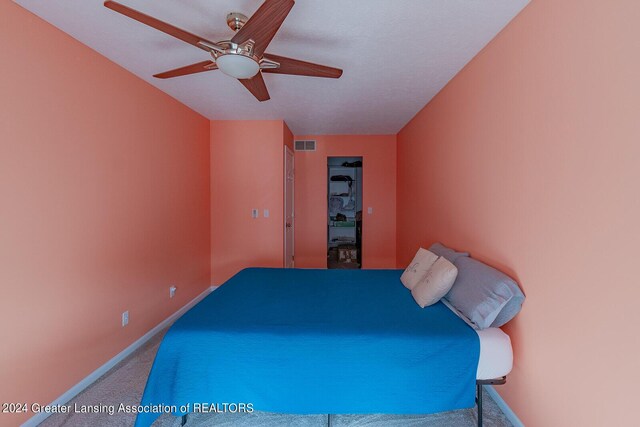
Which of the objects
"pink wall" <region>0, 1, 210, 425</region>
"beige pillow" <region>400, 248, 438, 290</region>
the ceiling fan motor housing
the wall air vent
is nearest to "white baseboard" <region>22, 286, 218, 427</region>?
"pink wall" <region>0, 1, 210, 425</region>

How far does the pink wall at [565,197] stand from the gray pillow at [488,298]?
75 mm

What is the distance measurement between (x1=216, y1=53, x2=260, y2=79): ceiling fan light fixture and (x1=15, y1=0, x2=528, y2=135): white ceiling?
337 millimetres

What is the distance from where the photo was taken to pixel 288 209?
4.01 m

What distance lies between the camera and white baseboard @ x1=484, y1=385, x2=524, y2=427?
1.51 m

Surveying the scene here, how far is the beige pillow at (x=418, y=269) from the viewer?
6.66 feet

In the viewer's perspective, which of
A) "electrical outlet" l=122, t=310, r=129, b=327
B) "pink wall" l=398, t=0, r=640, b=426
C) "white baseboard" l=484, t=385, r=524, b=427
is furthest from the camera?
"electrical outlet" l=122, t=310, r=129, b=327

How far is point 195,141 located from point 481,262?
3467mm

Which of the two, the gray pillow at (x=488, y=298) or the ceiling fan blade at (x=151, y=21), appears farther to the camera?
the gray pillow at (x=488, y=298)

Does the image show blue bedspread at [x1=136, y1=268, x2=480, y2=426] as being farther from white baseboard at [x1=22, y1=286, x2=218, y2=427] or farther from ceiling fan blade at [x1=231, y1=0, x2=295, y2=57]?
ceiling fan blade at [x1=231, y1=0, x2=295, y2=57]

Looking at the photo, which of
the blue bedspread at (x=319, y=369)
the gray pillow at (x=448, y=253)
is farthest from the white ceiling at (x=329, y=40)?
the blue bedspread at (x=319, y=369)

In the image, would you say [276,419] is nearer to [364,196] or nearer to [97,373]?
[97,373]

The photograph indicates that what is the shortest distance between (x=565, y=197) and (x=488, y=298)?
0.66 metres

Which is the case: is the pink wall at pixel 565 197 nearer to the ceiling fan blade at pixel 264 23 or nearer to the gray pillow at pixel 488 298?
the gray pillow at pixel 488 298

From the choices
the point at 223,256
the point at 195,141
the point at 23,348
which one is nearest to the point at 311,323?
the point at 23,348
